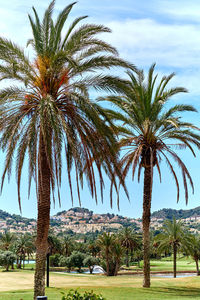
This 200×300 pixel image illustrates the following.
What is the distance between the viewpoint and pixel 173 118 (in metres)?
23.8

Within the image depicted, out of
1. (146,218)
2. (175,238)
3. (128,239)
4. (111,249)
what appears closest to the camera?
(146,218)

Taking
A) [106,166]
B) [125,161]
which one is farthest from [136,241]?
[106,166]

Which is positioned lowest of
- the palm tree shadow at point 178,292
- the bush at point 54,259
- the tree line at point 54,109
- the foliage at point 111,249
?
the bush at point 54,259

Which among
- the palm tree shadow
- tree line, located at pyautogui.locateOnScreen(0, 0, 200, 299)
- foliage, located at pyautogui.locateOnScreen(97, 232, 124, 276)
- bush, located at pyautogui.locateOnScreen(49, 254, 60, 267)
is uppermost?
tree line, located at pyautogui.locateOnScreen(0, 0, 200, 299)

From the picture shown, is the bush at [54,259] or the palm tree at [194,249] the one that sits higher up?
the palm tree at [194,249]

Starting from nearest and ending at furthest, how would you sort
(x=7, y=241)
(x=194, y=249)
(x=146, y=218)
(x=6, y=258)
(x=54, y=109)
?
(x=54, y=109) → (x=146, y=218) → (x=194, y=249) → (x=6, y=258) → (x=7, y=241)

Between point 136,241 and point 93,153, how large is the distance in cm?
5592

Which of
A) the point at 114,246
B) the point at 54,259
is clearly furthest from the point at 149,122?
the point at 54,259

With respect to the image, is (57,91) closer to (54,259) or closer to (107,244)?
(107,244)

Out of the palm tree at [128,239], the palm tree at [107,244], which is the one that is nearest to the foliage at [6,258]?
the palm tree at [107,244]

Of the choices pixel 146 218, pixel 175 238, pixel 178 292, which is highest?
pixel 146 218

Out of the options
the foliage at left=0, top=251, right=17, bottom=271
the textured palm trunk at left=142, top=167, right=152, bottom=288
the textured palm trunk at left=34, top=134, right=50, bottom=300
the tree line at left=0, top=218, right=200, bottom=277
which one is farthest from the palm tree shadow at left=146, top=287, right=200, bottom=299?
the foliage at left=0, top=251, right=17, bottom=271

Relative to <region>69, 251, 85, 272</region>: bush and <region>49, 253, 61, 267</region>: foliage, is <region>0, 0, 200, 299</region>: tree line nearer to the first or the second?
<region>69, 251, 85, 272</region>: bush

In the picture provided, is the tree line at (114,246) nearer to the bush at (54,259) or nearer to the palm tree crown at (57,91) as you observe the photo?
the bush at (54,259)
